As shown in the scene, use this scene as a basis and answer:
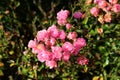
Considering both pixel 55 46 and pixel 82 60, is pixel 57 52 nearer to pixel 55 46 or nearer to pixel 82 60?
pixel 55 46

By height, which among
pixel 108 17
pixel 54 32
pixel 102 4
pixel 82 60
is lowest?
pixel 82 60

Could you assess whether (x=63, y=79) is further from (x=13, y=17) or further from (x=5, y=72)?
(x=13, y=17)

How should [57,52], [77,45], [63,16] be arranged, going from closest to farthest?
[57,52], [77,45], [63,16]

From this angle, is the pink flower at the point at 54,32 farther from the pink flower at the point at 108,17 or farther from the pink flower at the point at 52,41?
the pink flower at the point at 108,17

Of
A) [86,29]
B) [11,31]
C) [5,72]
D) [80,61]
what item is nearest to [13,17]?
[11,31]

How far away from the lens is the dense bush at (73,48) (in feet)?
10.9

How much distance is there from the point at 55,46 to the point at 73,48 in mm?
154

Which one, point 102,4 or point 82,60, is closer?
point 82,60

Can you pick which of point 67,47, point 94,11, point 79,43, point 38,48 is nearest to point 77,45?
point 79,43

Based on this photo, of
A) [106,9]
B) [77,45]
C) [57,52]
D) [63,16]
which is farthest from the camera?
[106,9]

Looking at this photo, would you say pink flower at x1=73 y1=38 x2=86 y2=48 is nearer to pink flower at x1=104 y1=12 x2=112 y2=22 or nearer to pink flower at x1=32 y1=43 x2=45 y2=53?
pink flower at x1=32 y1=43 x2=45 y2=53

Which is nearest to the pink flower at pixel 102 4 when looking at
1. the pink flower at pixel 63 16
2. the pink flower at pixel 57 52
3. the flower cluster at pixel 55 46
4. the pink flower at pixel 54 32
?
the pink flower at pixel 63 16

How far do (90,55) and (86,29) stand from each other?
31 cm

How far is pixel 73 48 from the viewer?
3.25 meters
